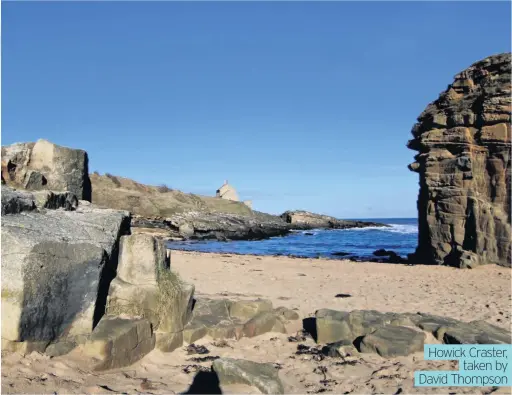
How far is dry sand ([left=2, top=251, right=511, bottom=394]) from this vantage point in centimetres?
491

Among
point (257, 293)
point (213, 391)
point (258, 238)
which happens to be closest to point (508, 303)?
point (257, 293)

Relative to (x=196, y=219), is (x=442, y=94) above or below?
above

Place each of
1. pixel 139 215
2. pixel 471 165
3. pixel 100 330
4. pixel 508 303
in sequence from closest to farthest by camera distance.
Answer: pixel 100 330 < pixel 508 303 < pixel 471 165 < pixel 139 215

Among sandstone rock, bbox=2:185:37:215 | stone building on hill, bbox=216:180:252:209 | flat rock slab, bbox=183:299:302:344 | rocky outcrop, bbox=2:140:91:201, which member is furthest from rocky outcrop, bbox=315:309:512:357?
stone building on hill, bbox=216:180:252:209

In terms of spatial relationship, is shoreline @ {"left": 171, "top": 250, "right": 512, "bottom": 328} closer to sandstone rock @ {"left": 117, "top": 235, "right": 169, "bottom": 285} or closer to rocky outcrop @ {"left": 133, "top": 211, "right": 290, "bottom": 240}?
sandstone rock @ {"left": 117, "top": 235, "right": 169, "bottom": 285}

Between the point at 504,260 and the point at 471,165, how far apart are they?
4449 millimetres

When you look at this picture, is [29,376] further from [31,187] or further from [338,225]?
[338,225]

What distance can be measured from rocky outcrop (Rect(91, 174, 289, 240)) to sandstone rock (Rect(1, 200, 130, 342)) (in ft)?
110

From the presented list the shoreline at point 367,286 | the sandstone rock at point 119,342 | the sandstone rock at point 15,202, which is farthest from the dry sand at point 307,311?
the sandstone rock at point 15,202

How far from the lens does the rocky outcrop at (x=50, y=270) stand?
4887mm

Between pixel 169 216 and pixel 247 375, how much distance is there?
150 ft

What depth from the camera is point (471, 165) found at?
19.4 metres

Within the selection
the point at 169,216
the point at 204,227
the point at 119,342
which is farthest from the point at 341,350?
the point at 169,216

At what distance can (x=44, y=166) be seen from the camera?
8555 millimetres
